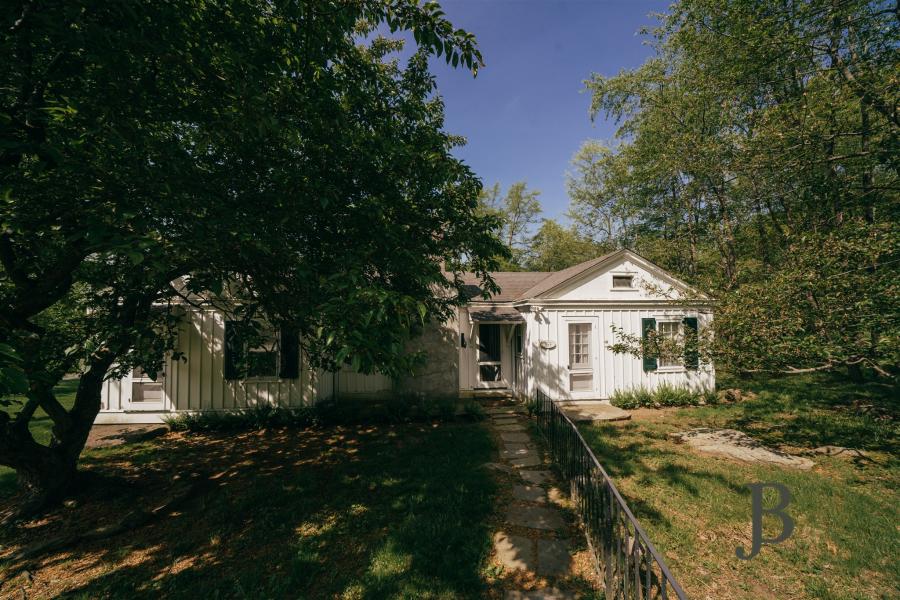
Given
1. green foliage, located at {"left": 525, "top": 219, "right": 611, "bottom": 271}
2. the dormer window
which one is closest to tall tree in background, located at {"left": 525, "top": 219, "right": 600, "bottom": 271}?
green foliage, located at {"left": 525, "top": 219, "right": 611, "bottom": 271}

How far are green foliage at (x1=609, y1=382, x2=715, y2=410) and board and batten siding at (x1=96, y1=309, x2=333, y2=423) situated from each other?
32.0ft

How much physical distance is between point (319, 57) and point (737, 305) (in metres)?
9.16

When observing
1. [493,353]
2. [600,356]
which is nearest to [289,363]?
[493,353]

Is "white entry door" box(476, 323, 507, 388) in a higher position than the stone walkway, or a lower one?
higher

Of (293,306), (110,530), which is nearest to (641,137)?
(293,306)

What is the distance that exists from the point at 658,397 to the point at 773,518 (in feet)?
20.3

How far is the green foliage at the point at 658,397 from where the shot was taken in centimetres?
1055

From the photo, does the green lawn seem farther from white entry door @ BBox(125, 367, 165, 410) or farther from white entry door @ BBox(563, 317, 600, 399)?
white entry door @ BBox(563, 317, 600, 399)

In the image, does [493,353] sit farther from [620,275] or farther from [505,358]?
[620,275]

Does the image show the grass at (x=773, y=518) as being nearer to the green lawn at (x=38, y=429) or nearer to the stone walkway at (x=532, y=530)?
the stone walkway at (x=532, y=530)

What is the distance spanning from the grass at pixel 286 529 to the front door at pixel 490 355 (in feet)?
17.3

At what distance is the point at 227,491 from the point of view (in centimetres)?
556

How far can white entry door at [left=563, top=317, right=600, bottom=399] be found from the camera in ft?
35.5

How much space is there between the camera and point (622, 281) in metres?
11.2
